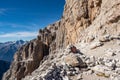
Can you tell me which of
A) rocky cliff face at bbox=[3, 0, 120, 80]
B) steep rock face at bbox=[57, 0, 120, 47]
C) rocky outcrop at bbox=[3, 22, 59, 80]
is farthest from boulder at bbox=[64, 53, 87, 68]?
rocky outcrop at bbox=[3, 22, 59, 80]

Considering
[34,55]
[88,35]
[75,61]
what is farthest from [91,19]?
[34,55]

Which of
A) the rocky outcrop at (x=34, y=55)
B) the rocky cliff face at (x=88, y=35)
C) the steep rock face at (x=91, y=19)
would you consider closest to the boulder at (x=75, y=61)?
the rocky cliff face at (x=88, y=35)

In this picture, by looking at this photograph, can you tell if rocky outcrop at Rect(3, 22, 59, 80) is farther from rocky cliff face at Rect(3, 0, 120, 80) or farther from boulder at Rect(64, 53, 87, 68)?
boulder at Rect(64, 53, 87, 68)

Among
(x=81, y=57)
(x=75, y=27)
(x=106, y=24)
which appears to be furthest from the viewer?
(x=75, y=27)

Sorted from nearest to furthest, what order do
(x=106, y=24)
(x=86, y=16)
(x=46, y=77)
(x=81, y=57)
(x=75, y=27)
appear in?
1. (x=46, y=77)
2. (x=81, y=57)
3. (x=106, y=24)
4. (x=86, y=16)
5. (x=75, y=27)

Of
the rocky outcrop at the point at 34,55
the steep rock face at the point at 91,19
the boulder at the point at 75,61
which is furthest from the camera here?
the rocky outcrop at the point at 34,55

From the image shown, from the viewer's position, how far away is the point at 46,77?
58.6ft

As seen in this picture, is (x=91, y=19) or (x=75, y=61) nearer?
(x=75, y=61)

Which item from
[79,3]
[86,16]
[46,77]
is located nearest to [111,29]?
[46,77]

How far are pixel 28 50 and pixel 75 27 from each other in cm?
10804

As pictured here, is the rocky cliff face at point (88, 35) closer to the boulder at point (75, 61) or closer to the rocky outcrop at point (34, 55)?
the boulder at point (75, 61)

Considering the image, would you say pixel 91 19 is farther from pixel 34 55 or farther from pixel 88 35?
pixel 34 55

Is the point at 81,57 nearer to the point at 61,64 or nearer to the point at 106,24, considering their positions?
the point at 61,64

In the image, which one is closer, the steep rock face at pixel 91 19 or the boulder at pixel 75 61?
the boulder at pixel 75 61
